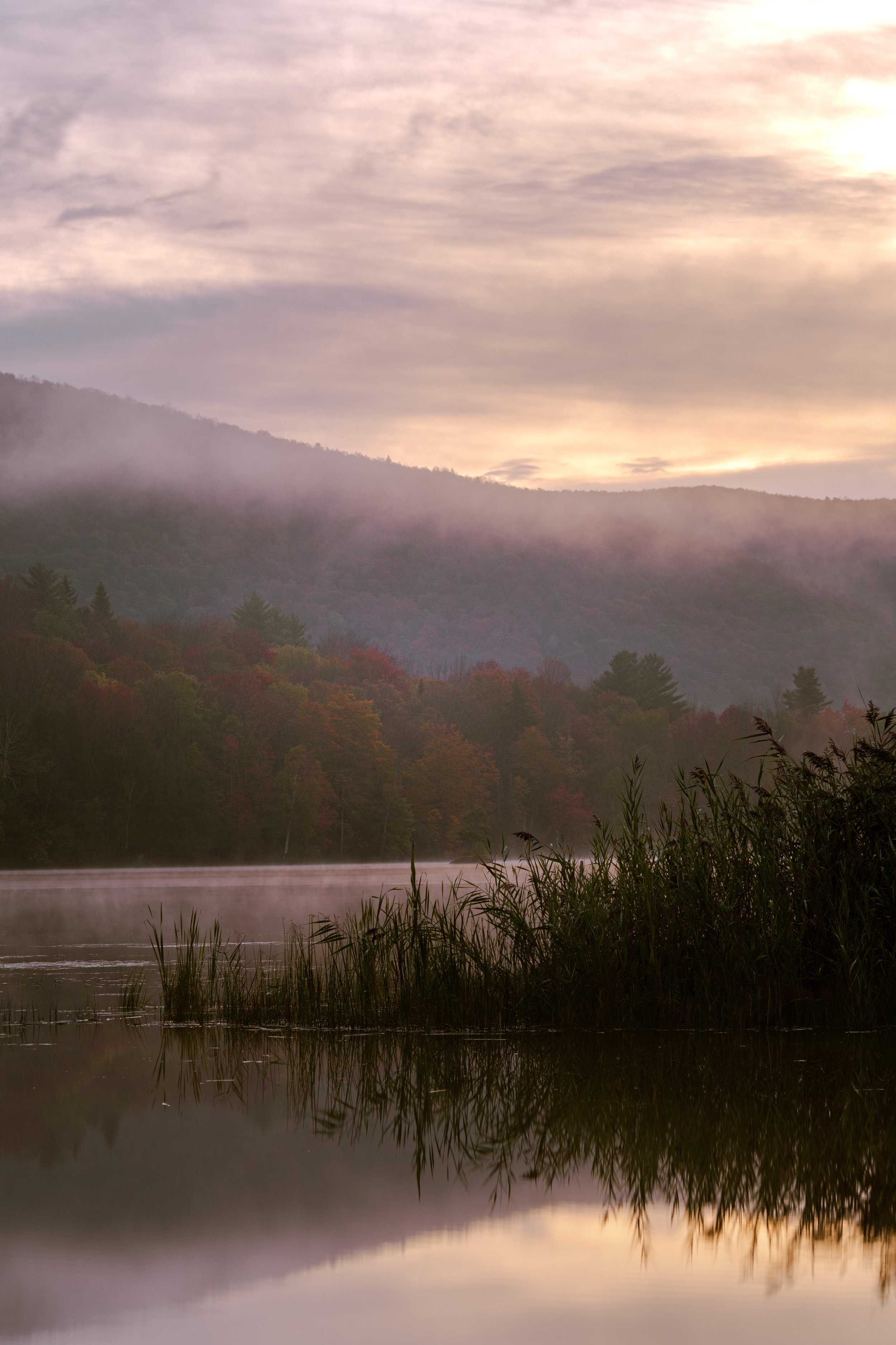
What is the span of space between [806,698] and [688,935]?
342 ft

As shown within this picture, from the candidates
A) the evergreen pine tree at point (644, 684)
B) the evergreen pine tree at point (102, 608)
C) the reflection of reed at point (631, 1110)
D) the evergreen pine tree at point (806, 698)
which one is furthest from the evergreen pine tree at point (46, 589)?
the reflection of reed at point (631, 1110)

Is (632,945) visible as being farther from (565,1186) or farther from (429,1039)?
(565,1186)

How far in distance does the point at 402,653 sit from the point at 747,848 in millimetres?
133939

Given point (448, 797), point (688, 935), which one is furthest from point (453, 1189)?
point (448, 797)

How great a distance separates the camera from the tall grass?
9484 mm

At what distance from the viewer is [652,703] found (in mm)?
110812

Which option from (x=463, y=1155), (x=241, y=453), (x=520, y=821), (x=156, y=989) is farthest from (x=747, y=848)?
(x=241, y=453)

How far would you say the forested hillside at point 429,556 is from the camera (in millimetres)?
143125

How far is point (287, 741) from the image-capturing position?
9138 cm

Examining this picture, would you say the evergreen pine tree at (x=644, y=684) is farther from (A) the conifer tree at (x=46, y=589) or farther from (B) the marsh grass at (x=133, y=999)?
(B) the marsh grass at (x=133, y=999)

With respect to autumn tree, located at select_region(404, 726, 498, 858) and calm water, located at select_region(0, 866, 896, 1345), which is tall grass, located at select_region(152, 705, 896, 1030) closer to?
calm water, located at select_region(0, 866, 896, 1345)

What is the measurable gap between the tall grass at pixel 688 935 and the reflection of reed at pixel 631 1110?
0.39 m

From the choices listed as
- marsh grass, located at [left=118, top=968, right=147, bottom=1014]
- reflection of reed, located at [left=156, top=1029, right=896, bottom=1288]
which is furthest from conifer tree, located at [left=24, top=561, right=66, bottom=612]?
reflection of reed, located at [left=156, top=1029, right=896, bottom=1288]

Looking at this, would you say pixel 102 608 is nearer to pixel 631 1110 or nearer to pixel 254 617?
pixel 254 617
